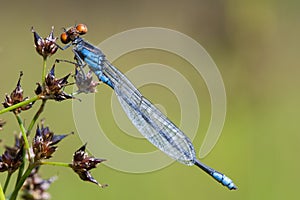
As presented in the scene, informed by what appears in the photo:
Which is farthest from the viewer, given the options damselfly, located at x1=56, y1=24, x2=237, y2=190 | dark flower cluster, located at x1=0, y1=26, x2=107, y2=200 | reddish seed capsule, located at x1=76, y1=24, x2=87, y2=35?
damselfly, located at x1=56, y1=24, x2=237, y2=190

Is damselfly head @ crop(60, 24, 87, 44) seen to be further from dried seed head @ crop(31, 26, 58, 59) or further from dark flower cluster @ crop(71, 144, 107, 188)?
dark flower cluster @ crop(71, 144, 107, 188)

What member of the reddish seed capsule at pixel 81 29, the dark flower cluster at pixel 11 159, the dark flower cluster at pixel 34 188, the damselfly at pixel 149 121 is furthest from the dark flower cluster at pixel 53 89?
the damselfly at pixel 149 121

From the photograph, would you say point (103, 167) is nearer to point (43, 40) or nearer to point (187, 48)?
point (187, 48)

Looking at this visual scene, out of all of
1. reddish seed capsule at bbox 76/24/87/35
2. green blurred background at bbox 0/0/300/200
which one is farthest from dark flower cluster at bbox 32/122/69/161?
reddish seed capsule at bbox 76/24/87/35

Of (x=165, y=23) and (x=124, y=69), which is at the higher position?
(x=165, y=23)

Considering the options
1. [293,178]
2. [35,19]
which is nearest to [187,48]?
[293,178]

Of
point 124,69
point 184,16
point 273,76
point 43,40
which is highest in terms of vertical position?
point 184,16

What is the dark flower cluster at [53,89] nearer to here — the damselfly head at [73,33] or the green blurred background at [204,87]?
the green blurred background at [204,87]

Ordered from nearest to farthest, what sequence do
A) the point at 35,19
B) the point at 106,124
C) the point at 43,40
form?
1. the point at 43,40
2. the point at 106,124
3. the point at 35,19
